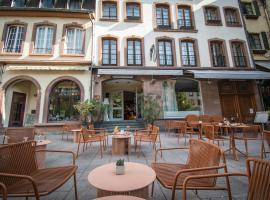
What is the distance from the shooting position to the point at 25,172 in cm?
217

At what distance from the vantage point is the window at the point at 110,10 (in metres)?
11.8

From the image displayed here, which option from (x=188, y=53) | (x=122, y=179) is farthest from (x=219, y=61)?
(x=122, y=179)

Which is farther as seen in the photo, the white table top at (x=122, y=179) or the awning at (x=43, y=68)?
the awning at (x=43, y=68)

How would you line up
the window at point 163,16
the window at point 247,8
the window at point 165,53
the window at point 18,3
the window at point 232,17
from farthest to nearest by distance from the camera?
the window at point 247,8, the window at point 232,17, the window at point 163,16, the window at point 165,53, the window at point 18,3

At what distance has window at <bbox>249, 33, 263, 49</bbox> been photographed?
12961mm

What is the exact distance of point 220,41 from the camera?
12031 millimetres

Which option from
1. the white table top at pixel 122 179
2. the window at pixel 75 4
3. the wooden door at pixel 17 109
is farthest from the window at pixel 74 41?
the white table top at pixel 122 179

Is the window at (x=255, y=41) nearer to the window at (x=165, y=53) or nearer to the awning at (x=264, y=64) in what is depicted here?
the awning at (x=264, y=64)

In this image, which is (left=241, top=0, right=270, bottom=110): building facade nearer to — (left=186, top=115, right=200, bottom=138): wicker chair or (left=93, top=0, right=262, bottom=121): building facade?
(left=93, top=0, right=262, bottom=121): building facade

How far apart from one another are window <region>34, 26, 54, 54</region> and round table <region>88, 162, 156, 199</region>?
11.3 meters

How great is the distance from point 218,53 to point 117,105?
9.26 metres

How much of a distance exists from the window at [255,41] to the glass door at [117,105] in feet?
39.9

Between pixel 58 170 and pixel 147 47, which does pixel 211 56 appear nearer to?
pixel 147 47

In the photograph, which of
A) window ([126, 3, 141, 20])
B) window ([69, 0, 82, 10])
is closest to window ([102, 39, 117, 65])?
window ([126, 3, 141, 20])
